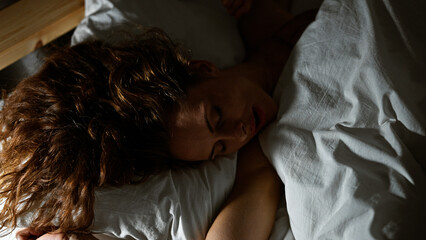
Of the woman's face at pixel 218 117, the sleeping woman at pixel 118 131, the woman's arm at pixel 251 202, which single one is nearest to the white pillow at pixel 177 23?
the sleeping woman at pixel 118 131

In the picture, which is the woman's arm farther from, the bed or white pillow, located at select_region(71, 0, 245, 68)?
white pillow, located at select_region(71, 0, 245, 68)

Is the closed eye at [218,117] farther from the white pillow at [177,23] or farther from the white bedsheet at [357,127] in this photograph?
the white pillow at [177,23]

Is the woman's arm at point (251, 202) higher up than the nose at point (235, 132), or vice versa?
the nose at point (235, 132)

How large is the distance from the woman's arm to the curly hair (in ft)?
0.64

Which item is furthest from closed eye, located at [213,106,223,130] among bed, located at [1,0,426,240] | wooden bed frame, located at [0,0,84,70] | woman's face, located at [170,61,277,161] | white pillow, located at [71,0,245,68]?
wooden bed frame, located at [0,0,84,70]

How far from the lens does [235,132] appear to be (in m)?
0.95

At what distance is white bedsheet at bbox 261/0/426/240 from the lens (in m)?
0.77

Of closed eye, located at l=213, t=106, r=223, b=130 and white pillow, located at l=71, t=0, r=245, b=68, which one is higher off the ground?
white pillow, located at l=71, t=0, r=245, b=68

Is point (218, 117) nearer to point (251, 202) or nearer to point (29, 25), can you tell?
point (251, 202)

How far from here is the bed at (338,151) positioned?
783 mm

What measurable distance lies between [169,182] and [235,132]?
0.20m

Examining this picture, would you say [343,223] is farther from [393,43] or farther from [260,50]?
[260,50]

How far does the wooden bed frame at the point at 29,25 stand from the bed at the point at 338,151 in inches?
20.0

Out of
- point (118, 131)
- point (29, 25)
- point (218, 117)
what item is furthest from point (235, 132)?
point (29, 25)
